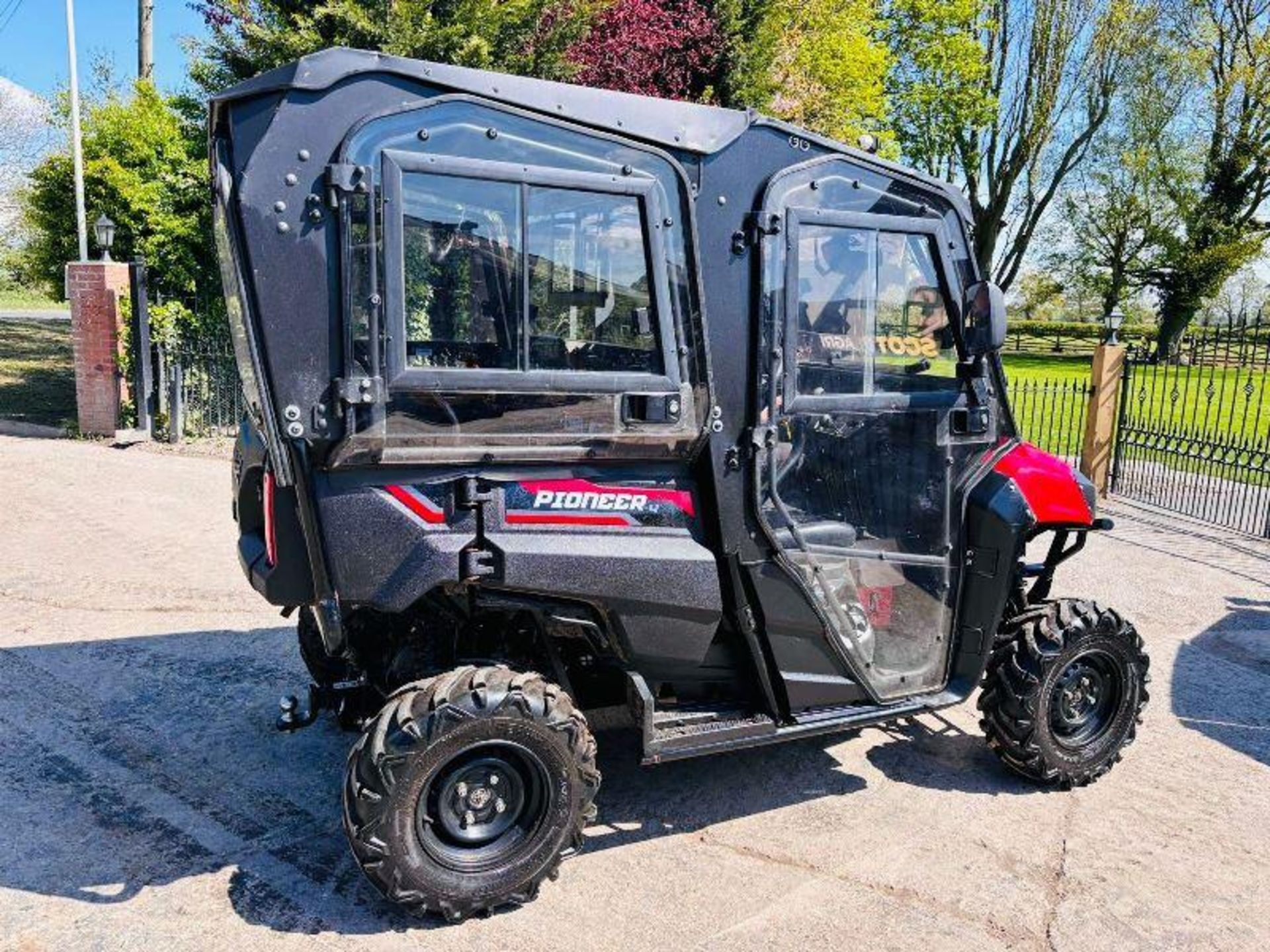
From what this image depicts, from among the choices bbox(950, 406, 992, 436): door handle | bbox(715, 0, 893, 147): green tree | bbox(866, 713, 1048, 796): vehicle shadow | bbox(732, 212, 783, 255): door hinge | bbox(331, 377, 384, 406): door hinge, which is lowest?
bbox(866, 713, 1048, 796): vehicle shadow

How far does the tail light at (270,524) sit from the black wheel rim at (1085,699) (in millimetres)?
3166

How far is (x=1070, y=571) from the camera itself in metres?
8.37

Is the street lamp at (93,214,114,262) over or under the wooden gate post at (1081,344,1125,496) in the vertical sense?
over

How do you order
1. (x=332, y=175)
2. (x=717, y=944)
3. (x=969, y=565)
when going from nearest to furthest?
(x=332, y=175) < (x=717, y=944) < (x=969, y=565)

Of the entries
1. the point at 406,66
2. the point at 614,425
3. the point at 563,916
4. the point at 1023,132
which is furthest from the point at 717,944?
the point at 1023,132

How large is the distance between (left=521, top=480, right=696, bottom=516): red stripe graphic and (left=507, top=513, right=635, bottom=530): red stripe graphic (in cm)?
8

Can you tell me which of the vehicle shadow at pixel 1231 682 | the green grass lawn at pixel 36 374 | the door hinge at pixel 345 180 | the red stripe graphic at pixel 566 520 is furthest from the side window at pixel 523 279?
the green grass lawn at pixel 36 374

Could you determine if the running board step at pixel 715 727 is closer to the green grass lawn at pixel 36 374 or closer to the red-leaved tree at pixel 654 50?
the red-leaved tree at pixel 654 50

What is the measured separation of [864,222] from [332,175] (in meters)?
1.94

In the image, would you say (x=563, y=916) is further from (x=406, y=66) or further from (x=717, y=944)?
(x=406, y=66)

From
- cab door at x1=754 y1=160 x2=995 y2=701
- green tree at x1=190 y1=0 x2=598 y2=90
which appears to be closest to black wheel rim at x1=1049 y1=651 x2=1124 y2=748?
cab door at x1=754 y1=160 x2=995 y2=701

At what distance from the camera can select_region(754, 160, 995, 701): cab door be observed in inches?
144

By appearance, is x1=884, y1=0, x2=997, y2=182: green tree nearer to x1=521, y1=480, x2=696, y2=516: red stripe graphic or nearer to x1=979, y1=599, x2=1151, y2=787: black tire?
x1=979, y1=599, x2=1151, y2=787: black tire

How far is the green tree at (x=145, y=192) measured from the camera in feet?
39.2
